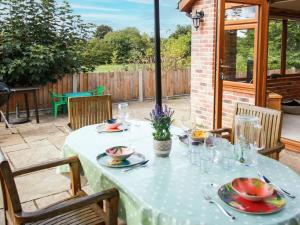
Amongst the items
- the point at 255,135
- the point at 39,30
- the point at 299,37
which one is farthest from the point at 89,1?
the point at 255,135

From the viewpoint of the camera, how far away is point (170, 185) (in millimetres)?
1625

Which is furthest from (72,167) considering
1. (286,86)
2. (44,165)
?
(286,86)

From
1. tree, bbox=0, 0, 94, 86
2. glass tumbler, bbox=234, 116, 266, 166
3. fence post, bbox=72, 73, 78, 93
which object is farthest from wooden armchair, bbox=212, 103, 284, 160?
fence post, bbox=72, 73, 78, 93

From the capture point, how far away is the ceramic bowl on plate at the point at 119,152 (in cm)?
193

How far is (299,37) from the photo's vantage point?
275 inches

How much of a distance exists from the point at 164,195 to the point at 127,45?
9624mm

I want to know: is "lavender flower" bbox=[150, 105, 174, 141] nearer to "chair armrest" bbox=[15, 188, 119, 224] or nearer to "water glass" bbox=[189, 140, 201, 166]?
"water glass" bbox=[189, 140, 201, 166]

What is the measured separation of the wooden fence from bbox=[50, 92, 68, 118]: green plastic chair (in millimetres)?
230

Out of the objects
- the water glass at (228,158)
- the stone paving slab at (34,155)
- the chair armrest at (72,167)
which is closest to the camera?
the water glass at (228,158)

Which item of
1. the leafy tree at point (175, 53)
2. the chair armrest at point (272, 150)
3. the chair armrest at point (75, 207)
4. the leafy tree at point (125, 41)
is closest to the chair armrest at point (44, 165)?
the chair armrest at point (75, 207)

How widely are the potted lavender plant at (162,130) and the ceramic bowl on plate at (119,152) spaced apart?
174mm

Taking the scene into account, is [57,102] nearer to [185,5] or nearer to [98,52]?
[98,52]

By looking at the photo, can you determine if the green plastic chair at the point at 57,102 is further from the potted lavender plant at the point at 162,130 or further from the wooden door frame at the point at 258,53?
the potted lavender plant at the point at 162,130

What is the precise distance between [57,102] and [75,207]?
5.37 metres
